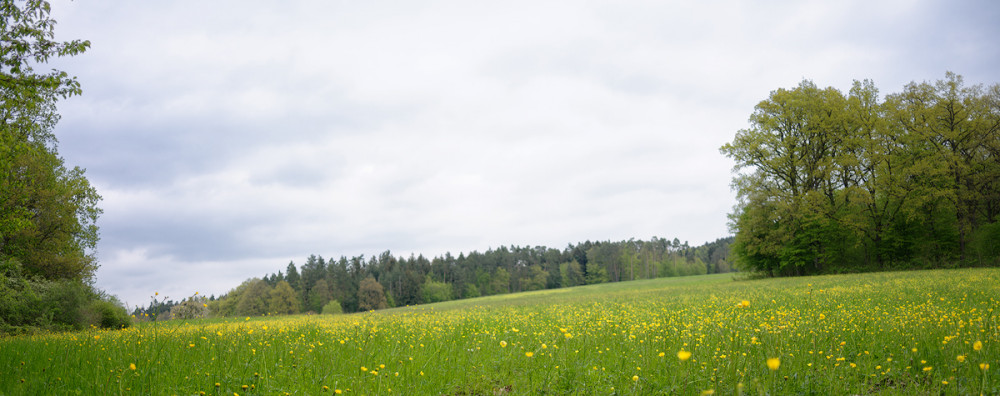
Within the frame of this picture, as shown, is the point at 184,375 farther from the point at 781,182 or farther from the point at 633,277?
the point at 633,277

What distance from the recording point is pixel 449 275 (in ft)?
347

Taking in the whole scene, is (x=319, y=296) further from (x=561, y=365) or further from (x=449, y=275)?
(x=561, y=365)

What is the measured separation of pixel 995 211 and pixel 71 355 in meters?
44.8

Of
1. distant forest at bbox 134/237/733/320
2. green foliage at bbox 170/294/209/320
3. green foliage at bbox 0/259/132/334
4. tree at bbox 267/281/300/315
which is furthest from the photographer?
distant forest at bbox 134/237/733/320

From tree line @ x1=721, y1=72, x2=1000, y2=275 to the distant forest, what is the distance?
59116 mm

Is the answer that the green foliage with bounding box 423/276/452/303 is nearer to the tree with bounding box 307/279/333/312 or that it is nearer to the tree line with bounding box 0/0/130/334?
the tree with bounding box 307/279/333/312

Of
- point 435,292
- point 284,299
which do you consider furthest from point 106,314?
point 435,292

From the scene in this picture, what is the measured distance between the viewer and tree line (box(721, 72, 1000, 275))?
27328 mm

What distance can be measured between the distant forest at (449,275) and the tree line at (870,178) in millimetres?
59116

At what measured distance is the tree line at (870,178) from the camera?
2733cm

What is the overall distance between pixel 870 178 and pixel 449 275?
8731 centimetres

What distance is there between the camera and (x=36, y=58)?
9047mm

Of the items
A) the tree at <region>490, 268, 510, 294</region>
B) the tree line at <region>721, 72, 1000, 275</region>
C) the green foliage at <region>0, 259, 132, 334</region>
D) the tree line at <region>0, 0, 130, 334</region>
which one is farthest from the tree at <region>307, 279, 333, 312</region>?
the tree line at <region>721, 72, 1000, 275</region>

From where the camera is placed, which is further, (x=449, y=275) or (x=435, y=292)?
(x=449, y=275)
